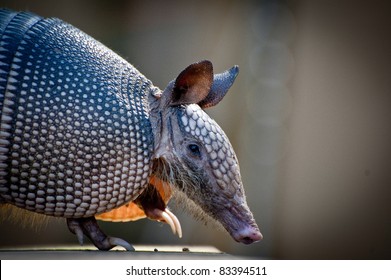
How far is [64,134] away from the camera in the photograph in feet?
12.3

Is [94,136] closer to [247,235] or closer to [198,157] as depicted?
[198,157]

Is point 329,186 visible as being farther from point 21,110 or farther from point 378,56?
point 21,110

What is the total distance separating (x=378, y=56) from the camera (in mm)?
7117

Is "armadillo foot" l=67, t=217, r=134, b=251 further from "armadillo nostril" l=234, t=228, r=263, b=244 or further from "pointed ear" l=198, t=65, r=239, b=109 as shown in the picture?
"pointed ear" l=198, t=65, r=239, b=109

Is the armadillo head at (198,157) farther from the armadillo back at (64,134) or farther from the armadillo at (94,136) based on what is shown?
the armadillo back at (64,134)

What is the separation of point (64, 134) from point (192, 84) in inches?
38.0

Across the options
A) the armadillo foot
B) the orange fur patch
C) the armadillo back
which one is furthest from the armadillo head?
the armadillo foot

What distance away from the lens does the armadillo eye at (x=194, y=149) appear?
4.04 m

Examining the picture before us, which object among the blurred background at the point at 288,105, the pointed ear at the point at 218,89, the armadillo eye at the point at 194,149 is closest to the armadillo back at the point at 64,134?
the armadillo eye at the point at 194,149

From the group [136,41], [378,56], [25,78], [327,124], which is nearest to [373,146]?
[327,124]

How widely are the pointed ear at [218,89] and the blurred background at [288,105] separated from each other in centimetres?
279

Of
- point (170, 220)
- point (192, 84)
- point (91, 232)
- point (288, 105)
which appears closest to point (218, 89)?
point (192, 84)

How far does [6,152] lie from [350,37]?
4.85 m
